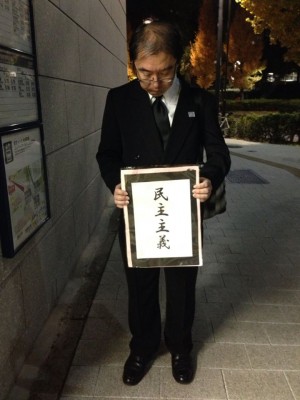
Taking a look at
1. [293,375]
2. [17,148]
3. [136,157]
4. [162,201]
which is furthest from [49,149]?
[293,375]

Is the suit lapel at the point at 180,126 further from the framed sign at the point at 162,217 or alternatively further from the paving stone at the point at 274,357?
the paving stone at the point at 274,357

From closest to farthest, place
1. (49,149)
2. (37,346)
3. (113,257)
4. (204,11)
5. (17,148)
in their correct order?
(17,148) < (37,346) < (49,149) < (113,257) < (204,11)

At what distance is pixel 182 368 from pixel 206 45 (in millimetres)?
31946

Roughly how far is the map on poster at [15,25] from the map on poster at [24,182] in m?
0.51

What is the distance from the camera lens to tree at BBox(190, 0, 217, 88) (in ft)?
101

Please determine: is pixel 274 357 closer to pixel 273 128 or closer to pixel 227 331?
pixel 227 331

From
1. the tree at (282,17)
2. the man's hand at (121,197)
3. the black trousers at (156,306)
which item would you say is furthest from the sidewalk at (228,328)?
the tree at (282,17)

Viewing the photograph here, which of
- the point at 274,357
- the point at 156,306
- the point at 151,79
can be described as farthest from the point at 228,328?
the point at 151,79

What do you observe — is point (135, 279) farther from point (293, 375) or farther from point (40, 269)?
point (293, 375)

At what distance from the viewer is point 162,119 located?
2.04 metres

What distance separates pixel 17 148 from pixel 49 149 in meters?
0.79

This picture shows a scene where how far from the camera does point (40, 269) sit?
2.84 m

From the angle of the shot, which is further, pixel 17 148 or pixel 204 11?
pixel 204 11

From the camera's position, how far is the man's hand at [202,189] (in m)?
1.90
